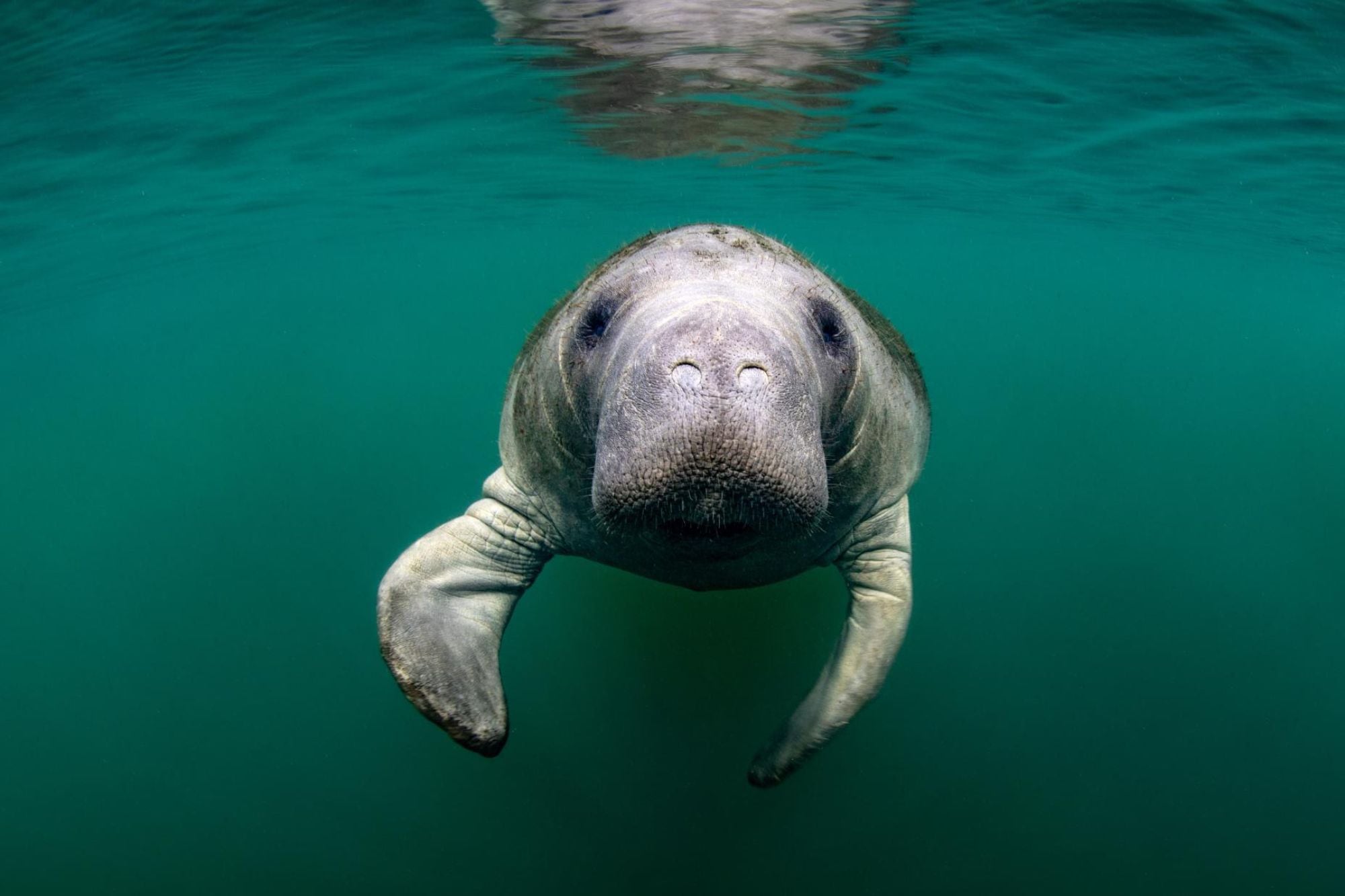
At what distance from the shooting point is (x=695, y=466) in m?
2.58

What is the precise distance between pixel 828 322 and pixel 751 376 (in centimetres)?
92

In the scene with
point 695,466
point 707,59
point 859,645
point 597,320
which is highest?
point 707,59

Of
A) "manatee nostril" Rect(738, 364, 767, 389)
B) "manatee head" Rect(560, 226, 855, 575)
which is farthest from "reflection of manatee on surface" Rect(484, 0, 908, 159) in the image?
"manatee nostril" Rect(738, 364, 767, 389)

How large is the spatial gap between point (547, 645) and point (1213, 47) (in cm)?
872

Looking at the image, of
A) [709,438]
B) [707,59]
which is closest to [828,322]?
[709,438]

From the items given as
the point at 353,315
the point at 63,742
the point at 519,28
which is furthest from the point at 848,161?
the point at 353,315

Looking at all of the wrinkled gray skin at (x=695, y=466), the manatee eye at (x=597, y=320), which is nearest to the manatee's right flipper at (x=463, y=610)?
the wrinkled gray skin at (x=695, y=466)

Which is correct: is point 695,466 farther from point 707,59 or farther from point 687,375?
point 707,59

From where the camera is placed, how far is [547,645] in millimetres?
9641

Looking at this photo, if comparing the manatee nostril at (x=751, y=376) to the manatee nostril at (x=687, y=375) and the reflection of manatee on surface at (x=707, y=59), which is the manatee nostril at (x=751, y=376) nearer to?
the manatee nostril at (x=687, y=375)

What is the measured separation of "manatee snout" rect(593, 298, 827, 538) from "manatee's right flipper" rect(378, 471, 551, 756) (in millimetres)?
1528

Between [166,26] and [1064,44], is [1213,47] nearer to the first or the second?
[1064,44]

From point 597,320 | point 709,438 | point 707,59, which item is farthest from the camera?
point 707,59

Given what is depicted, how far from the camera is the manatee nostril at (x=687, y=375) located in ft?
8.63
